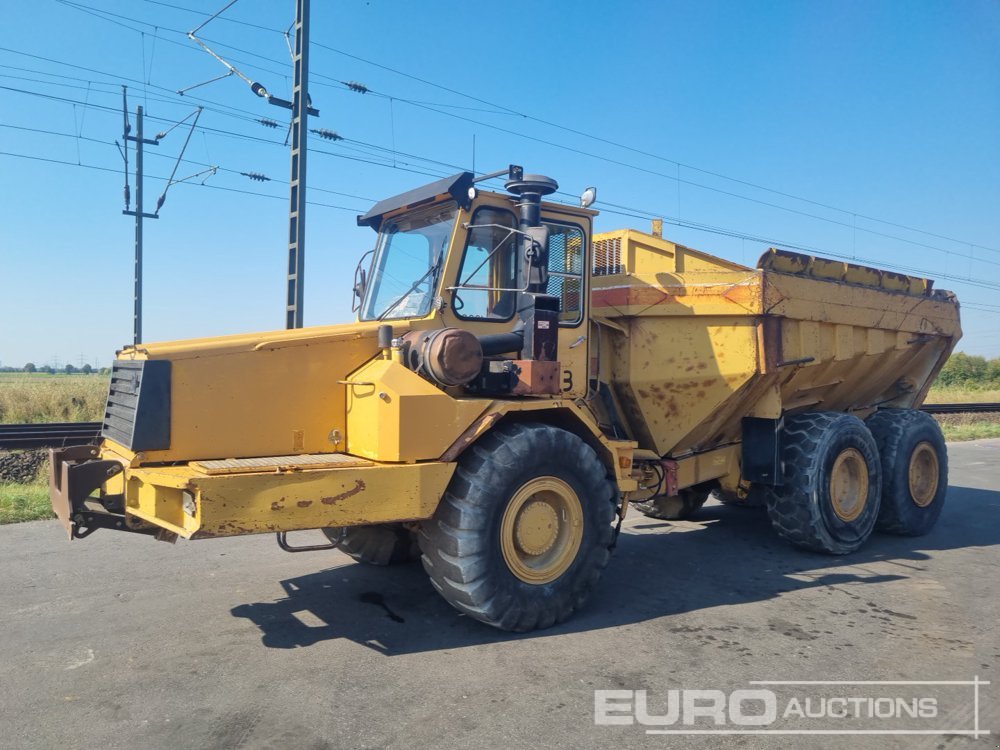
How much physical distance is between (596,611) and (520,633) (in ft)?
2.39

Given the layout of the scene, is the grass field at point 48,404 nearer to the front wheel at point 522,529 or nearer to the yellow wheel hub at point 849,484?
the front wheel at point 522,529

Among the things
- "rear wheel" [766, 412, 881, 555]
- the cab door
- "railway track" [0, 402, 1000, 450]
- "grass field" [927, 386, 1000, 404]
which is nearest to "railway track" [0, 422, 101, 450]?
"railway track" [0, 402, 1000, 450]

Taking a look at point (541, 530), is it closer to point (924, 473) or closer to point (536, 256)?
point (536, 256)

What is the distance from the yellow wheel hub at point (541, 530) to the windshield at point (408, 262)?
4.78ft

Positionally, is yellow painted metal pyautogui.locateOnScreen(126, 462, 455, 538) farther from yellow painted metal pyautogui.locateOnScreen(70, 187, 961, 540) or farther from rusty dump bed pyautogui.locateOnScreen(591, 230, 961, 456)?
rusty dump bed pyautogui.locateOnScreen(591, 230, 961, 456)

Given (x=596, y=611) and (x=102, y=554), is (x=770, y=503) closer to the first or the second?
(x=596, y=611)

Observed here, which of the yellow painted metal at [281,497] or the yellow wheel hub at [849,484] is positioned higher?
the yellow painted metal at [281,497]

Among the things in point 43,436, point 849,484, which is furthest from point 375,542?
point 43,436

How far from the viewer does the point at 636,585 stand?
5820 mm

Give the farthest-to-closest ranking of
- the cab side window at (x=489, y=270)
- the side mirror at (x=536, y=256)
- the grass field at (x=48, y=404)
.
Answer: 1. the grass field at (x=48, y=404)
2. the cab side window at (x=489, y=270)
3. the side mirror at (x=536, y=256)

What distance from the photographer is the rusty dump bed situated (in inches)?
243

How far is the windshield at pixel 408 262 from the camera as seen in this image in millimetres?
5180

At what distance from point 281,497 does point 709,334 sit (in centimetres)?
384

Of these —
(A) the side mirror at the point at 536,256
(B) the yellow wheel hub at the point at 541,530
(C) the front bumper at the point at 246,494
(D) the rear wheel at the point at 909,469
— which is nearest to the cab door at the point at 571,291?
(A) the side mirror at the point at 536,256
